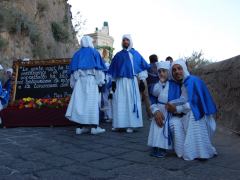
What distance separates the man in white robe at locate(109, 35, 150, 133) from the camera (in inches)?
312

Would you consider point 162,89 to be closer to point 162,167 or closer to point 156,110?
point 156,110

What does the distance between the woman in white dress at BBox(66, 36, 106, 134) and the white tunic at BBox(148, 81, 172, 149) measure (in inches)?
101

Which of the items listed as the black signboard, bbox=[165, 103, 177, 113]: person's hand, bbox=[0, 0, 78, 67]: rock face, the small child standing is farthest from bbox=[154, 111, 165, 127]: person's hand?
bbox=[0, 0, 78, 67]: rock face

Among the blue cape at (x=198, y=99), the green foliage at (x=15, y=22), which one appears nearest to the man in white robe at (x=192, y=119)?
the blue cape at (x=198, y=99)

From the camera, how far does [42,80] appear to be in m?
9.79

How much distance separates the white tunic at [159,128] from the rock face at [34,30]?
11211 mm

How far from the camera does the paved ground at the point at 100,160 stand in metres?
4.17

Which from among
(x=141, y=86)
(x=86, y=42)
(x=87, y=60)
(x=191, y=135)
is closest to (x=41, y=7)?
(x=86, y=42)

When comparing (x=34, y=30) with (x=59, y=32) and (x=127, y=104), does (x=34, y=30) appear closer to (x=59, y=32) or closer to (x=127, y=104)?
(x=59, y=32)

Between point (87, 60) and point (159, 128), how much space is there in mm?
3204

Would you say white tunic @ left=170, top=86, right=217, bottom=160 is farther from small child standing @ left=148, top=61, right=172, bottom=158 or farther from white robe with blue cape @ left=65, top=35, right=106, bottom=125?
white robe with blue cape @ left=65, top=35, right=106, bottom=125

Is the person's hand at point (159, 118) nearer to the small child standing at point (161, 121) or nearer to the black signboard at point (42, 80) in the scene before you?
the small child standing at point (161, 121)

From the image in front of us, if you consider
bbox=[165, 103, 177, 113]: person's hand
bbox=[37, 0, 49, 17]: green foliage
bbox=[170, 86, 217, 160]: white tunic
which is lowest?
bbox=[170, 86, 217, 160]: white tunic

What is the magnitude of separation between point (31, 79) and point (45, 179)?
6.11 meters
